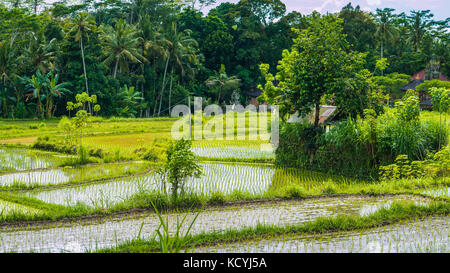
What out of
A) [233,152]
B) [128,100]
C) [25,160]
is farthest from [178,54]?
[25,160]

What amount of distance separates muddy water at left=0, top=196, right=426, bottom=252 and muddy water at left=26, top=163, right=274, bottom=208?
0.61m

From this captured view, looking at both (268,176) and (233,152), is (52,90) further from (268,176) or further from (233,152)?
(268,176)

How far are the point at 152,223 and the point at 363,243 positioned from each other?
2368 mm

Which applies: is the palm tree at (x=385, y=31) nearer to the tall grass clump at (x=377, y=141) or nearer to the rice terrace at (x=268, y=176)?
the rice terrace at (x=268, y=176)

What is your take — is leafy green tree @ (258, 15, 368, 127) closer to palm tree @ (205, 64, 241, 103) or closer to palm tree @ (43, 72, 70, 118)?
palm tree @ (43, 72, 70, 118)

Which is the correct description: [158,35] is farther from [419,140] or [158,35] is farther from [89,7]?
[419,140]

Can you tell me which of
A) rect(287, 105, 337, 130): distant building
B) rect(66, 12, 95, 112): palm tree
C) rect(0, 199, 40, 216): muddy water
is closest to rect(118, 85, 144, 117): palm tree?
rect(66, 12, 95, 112): palm tree

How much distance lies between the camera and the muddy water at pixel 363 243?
4.24 meters

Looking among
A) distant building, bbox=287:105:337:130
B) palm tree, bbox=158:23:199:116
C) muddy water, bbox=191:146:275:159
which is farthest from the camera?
palm tree, bbox=158:23:199:116

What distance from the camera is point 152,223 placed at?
5309 millimetres

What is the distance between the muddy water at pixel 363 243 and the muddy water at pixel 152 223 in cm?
51

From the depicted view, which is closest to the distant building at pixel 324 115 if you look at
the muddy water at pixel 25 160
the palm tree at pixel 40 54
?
the muddy water at pixel 25 160

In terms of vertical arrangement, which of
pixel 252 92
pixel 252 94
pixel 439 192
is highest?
pixel 252 92

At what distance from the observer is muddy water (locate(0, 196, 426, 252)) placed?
455 centimetres
